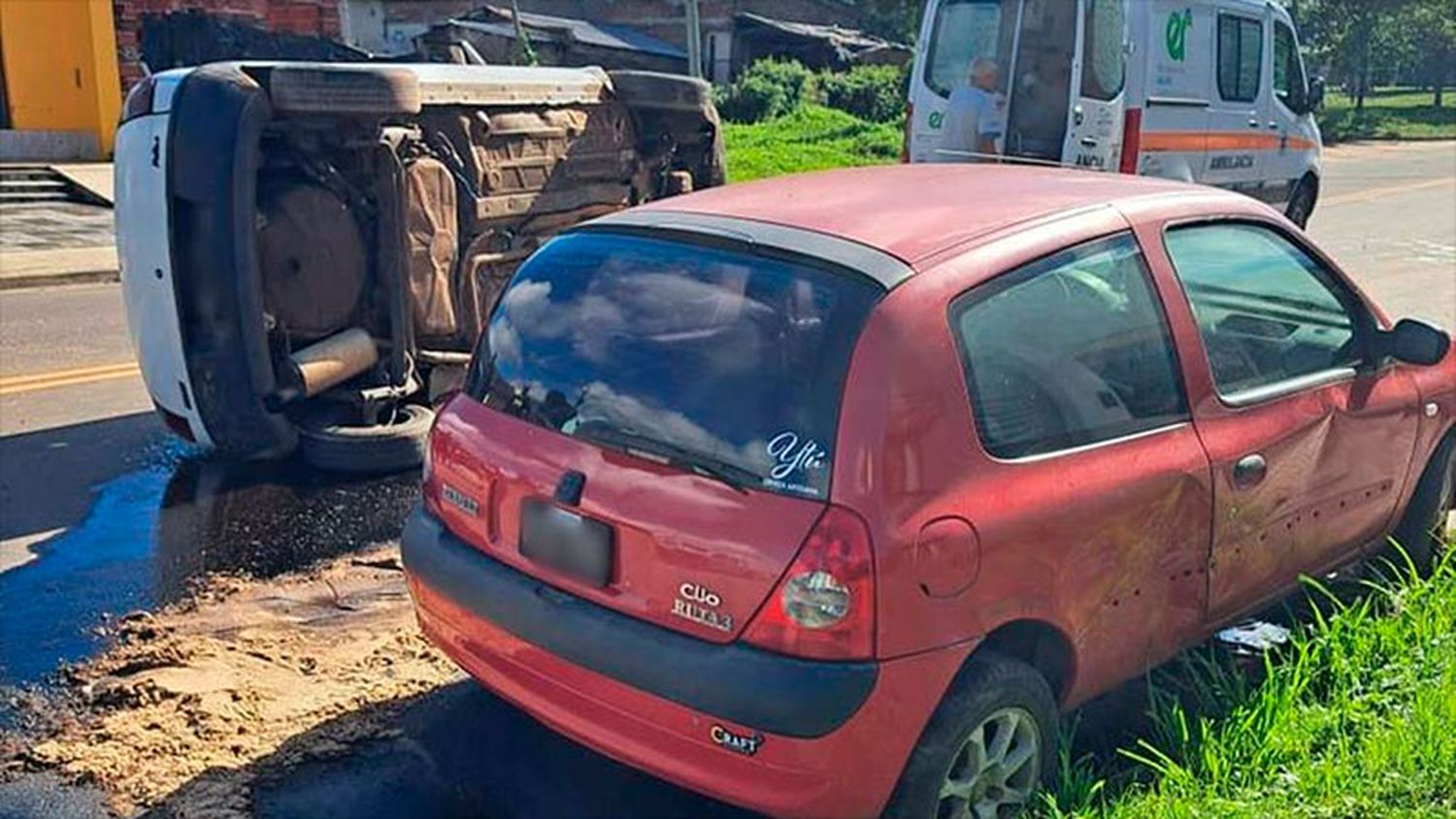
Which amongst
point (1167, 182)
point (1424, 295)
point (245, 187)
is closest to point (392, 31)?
point (1424, 295)

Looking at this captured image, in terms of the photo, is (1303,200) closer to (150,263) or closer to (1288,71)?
(1288,71)

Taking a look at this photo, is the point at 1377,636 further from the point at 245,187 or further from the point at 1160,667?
the point at 245,187

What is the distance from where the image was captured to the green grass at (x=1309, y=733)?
3361 mm

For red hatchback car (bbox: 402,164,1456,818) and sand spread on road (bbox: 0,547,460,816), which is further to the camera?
sand spread on road (bbox: 0,547,460,816)

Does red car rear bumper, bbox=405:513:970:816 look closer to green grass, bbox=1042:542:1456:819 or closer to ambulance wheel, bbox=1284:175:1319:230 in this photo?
green grass, bbox=1042:542:1456:819

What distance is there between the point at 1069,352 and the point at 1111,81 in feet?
26.2

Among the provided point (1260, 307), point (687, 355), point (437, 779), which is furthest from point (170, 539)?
point (1260, 307)

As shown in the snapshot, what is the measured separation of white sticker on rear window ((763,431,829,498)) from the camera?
300 centimetres

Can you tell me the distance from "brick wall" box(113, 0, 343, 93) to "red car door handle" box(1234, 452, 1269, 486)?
19.4 m

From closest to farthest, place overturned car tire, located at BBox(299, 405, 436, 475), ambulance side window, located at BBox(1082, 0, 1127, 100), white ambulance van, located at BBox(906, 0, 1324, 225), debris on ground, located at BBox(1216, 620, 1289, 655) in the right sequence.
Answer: debris on ground, located at BBox(1216, 620, 1289, 655) < overturned car tire, located at BBox(299, 405, 436, 475) < ambulance side window, located at BBox(1082, 0, 1127, 100) < white ambulance van, located at BBox(906, 0, 1324, 225)

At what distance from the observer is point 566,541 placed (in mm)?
3311

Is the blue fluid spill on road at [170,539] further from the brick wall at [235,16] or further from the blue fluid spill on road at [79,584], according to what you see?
the brick wall at [235,16]

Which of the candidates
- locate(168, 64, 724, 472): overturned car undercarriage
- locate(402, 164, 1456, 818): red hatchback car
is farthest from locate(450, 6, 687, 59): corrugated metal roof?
locate(402, 164, 1456, 818): red hatchback car

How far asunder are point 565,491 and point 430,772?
1.06 metres
